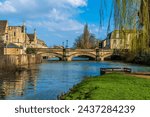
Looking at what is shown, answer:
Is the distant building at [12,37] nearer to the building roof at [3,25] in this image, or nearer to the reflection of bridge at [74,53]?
the building roof at [3,25]

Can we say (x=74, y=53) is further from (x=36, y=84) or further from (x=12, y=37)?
(x=36, y=84)

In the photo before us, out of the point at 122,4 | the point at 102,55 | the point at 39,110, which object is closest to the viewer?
the point at 39,110

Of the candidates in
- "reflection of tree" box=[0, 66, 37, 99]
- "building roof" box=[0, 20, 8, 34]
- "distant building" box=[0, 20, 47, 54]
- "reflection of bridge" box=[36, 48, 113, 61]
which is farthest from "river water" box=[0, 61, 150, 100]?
"reflection of bridge" box=[36, 48, 113, 61]

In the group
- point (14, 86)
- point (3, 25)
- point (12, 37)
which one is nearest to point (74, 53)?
point (12, 37)

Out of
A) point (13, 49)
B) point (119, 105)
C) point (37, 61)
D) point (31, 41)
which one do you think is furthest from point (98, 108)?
point (31, 41)

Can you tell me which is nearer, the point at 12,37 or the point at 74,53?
the point at 12,37

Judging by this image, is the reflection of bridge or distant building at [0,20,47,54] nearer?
distant building at [0,20,47,54]

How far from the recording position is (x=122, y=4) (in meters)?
10.6

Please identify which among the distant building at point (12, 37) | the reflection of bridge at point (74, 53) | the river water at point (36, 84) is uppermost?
the distant building at point (12, 37)

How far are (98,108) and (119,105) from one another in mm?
498

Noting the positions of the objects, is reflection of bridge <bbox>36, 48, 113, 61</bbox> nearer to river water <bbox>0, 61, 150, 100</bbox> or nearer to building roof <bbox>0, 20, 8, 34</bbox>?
building roof <bbox>0, 20, 8, 34</bbox>

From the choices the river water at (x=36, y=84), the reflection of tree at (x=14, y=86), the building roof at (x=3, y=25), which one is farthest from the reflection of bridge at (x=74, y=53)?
the reflection of tree at (x=14, y=86)

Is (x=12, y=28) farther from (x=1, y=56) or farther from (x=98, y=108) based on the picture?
(x=98, y=108)

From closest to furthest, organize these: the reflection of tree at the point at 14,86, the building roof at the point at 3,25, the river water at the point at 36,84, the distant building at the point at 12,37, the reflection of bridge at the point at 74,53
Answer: the river water at the point at 36,84
the reflection of tree at the point at 14,86
the distant building at the point at 12,37
the building roof at the point at 3,25
the reflection of bridge at the point at 74,53
